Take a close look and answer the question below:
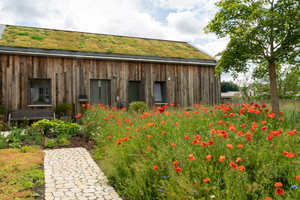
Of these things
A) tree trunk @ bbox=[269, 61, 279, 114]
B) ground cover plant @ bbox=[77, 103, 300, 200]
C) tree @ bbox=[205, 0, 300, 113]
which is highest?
tree @ bbox=[205, 0, 300, 113]

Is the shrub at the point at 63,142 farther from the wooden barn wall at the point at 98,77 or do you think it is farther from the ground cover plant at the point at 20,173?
the wooden barn wall at the point at 98,77

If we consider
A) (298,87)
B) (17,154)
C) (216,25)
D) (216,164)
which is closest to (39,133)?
(17,154)

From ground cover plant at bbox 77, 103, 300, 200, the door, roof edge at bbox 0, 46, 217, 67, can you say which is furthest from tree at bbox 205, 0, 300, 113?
the door

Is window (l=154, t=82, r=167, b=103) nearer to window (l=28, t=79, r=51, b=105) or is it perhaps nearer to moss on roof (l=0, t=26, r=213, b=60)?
moss on roof (l=0, t=26, r=213, b=60)

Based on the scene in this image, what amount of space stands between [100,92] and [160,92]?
3491 millimetres

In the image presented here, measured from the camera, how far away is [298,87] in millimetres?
20312

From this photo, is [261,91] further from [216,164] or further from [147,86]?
[216,164]

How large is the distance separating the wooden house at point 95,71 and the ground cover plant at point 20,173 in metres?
5.83

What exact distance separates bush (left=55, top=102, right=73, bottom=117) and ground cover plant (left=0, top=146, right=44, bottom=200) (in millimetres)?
5128

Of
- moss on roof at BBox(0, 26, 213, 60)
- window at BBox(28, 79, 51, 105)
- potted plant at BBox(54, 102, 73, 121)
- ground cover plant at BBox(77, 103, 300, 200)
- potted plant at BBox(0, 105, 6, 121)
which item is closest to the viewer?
ground cover plant at BBox(77, 103, 300, 200)

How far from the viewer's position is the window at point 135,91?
487 inches

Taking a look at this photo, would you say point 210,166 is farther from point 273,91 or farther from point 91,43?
point 91,43

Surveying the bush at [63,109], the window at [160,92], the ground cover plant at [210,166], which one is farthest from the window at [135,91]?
the ground cover plant at [210,166]

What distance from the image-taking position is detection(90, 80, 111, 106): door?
11.6 metres
